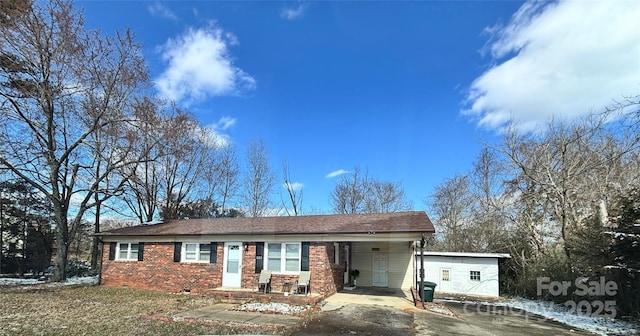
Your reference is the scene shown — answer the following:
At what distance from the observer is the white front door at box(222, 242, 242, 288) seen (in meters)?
14.3

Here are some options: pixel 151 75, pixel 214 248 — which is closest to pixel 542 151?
pixel 214 248

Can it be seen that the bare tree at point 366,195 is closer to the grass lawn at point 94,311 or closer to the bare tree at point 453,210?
the bare tree at point 453,210

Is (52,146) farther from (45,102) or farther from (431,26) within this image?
(431,26)

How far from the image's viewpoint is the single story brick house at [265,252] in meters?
13.3

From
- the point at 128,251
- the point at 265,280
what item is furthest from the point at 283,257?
the point at 128,251

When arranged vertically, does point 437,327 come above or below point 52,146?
below

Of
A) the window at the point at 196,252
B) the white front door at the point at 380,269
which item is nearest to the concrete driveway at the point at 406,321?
the white front door at the point at 380,269

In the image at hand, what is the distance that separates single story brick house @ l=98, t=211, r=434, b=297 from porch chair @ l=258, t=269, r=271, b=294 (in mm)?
200

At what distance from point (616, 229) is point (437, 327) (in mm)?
6360

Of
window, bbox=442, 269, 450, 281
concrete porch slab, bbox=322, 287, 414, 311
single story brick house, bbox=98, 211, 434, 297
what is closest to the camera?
concrete porch slab, bbox=322, 287, 414, 311

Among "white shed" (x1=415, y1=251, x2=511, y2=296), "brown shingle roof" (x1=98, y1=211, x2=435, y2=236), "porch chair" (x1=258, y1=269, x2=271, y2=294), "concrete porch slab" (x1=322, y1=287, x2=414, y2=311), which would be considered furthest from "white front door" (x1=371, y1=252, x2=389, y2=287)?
"porch chair" (x1=258, y1=269, x2=271, y2=294)

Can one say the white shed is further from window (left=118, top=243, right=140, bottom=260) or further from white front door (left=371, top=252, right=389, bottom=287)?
window (left=118, top=243, right=140, bottom=260)

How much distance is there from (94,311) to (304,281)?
6.36m

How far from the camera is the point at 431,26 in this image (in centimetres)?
1139
